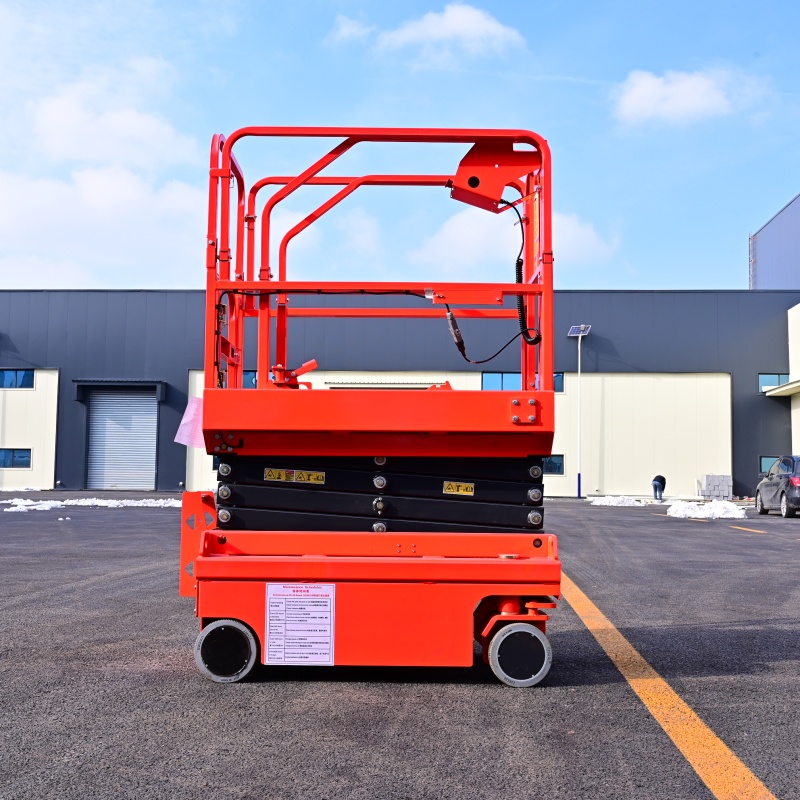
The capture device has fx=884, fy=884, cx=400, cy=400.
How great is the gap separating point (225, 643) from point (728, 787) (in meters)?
2.43

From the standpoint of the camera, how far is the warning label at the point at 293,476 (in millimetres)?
4586

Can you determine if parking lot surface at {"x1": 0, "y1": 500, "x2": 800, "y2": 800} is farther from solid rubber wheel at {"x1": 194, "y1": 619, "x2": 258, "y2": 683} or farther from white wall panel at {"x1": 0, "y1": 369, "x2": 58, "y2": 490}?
white wall panel at {"x1": 0, "y1": 369, "x2": 58, "y2": 490}

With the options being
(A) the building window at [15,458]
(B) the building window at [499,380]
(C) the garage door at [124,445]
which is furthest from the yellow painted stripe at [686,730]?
(A) the building window at [15,458]

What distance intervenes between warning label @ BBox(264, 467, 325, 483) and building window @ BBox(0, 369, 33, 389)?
3437 cm

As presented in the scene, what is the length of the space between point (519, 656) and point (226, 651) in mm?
1463

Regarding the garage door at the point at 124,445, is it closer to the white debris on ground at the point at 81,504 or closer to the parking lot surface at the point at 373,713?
the white debris on ground at the point at 81,504

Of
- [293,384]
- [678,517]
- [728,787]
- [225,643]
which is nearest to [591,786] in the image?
[728,787]

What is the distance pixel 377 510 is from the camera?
456cm

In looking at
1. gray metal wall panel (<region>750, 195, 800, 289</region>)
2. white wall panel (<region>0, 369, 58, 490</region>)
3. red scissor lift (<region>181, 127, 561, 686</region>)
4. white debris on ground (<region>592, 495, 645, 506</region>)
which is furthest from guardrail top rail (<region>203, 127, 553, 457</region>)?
gray metal wall panel (<region>750, 195, 800, 289</region>)

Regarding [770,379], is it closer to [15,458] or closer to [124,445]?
[124,445]

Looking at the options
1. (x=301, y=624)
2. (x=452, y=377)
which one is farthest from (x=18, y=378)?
(x=301, y=624)

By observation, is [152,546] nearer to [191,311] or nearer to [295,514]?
[295,514]

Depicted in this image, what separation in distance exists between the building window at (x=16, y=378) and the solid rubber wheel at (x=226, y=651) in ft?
113

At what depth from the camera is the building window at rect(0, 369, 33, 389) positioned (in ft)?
118
